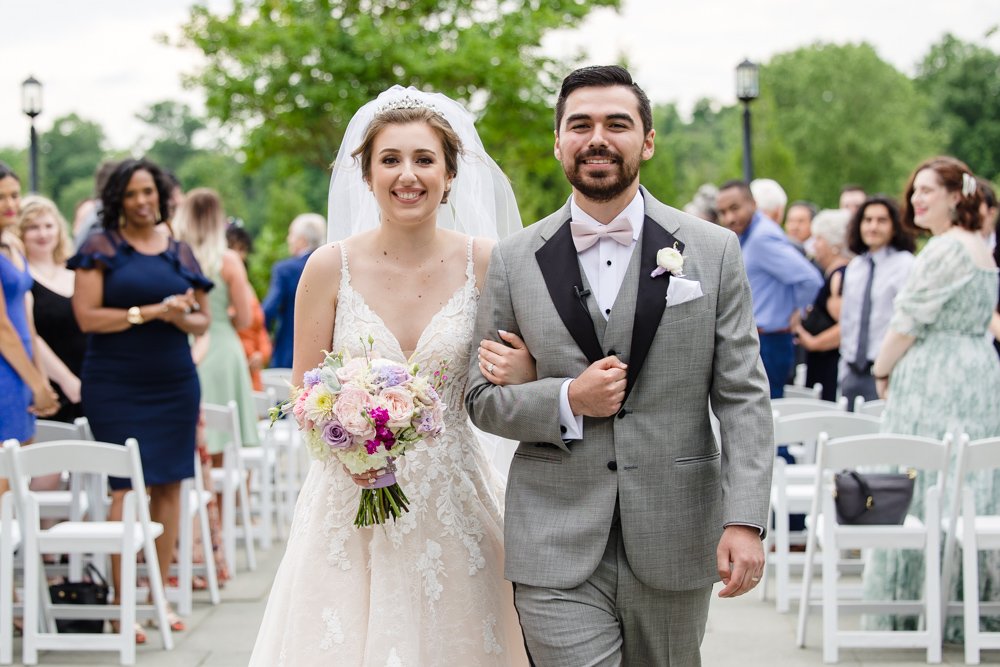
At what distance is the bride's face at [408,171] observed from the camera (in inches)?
161

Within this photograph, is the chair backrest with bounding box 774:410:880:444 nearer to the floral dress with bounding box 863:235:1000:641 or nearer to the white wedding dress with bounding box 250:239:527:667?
the floral dress with bounding box 863:235:1000:641

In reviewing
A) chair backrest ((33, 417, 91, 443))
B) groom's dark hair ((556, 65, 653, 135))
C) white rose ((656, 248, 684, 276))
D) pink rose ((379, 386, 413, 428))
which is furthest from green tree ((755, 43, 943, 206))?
pink rose ((379, 386, 413, 428))

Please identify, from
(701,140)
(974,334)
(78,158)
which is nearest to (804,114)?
(701,140)

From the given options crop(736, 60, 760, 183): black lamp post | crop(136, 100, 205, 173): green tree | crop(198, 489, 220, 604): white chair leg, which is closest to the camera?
crop(198, 489, 220, 604): white chair leg

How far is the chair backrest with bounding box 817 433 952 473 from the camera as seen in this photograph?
609cm

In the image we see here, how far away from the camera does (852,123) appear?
5606 centimetres

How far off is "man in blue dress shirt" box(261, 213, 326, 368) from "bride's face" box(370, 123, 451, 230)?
7.47m

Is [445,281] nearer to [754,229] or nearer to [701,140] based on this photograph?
[754,229]

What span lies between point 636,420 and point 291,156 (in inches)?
794

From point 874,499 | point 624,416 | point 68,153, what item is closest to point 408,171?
point 624,416

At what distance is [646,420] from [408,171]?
44.6 inches

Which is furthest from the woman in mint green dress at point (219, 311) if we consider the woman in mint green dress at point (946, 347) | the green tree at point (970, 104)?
the green tree at point (970, 104)

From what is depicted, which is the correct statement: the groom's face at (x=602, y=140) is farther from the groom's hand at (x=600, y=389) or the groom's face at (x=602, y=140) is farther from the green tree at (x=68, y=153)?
the green tree at (x=68, y=153)

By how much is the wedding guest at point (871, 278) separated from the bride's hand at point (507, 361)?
5835 millimetres
